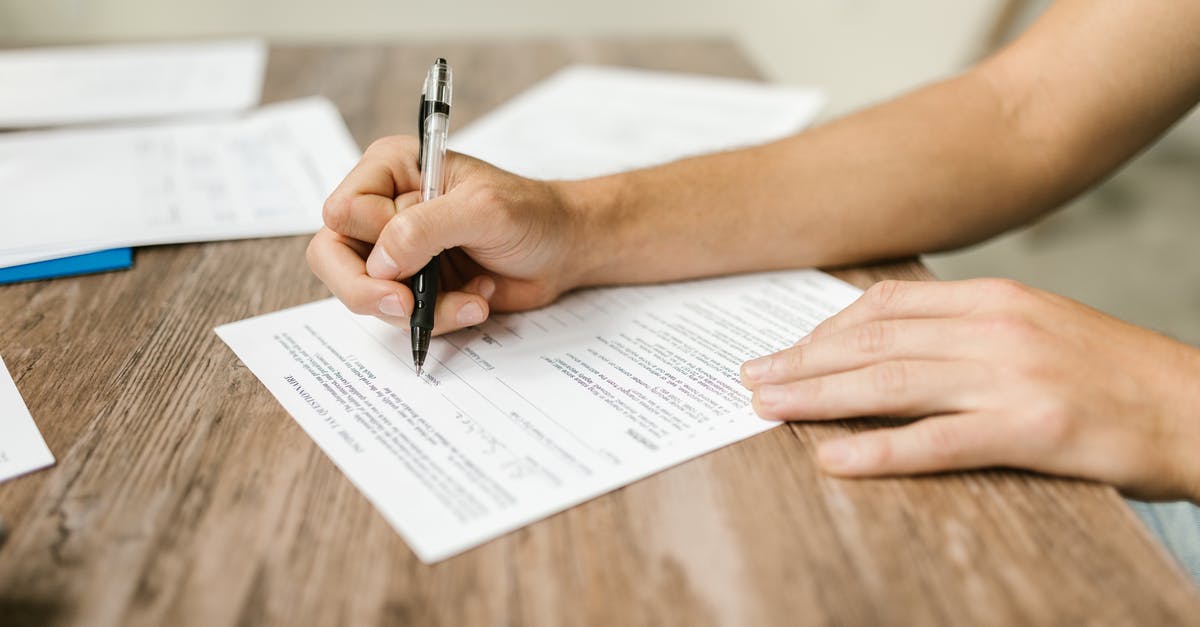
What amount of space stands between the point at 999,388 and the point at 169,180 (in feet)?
2.63

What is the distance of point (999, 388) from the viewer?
49 cm

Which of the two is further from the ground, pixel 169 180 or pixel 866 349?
pixel 866 349

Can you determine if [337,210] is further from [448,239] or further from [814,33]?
[814,33]

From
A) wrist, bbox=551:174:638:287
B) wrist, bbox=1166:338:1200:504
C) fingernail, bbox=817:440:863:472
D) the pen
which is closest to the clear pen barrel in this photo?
the pen

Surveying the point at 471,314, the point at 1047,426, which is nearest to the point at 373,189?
the point at 471,314

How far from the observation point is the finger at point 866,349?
0.52m

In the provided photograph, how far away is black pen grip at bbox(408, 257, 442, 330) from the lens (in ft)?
1.93

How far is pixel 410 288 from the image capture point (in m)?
0.60

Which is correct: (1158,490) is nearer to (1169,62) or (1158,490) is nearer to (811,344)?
(811,344)

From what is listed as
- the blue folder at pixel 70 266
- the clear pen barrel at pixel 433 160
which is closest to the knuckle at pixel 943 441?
the clear pen barrel at pixel 433 160

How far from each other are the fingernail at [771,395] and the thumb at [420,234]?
23 cm

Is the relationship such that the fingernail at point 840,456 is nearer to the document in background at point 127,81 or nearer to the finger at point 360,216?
the finger at point 360,216

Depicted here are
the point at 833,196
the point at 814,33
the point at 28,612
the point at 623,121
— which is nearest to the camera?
the point at 28,612

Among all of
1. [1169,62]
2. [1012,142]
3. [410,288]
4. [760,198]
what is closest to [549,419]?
[410,288]
